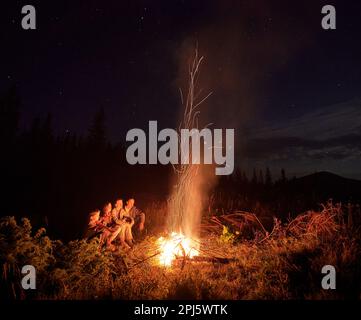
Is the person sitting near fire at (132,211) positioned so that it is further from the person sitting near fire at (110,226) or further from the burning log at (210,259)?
the burning log at (210,259)

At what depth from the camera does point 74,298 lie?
5168 millimetres

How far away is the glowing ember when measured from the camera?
7.94 metres

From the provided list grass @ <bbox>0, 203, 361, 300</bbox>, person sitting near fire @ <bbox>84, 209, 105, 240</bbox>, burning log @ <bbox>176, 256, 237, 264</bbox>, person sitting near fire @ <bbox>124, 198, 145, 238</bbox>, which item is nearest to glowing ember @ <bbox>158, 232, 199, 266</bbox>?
burning log @ <bbox>176, 256, 237, 264</bbox>

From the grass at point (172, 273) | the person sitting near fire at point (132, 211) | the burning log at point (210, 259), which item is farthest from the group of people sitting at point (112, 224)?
the burning log at point (210, 259)

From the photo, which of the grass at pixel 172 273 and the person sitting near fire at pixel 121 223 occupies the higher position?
the person sitting near fire at pixel 121 223

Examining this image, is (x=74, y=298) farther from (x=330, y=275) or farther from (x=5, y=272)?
(x=330, y=275)

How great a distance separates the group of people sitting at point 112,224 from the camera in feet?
25.7

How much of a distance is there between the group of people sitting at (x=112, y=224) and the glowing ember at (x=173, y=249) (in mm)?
919

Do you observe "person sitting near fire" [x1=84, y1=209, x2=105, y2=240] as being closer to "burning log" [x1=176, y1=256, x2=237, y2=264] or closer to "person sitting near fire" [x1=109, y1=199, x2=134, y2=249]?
"person sitting near fire" [x1=109, y1=199, x2=134, y2=249]

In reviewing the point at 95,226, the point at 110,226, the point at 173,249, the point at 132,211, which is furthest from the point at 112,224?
the point at 173,249

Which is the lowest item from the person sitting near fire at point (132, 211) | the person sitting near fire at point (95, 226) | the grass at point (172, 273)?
the grass at point (172, 273)

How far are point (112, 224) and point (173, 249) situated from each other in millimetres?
1750
